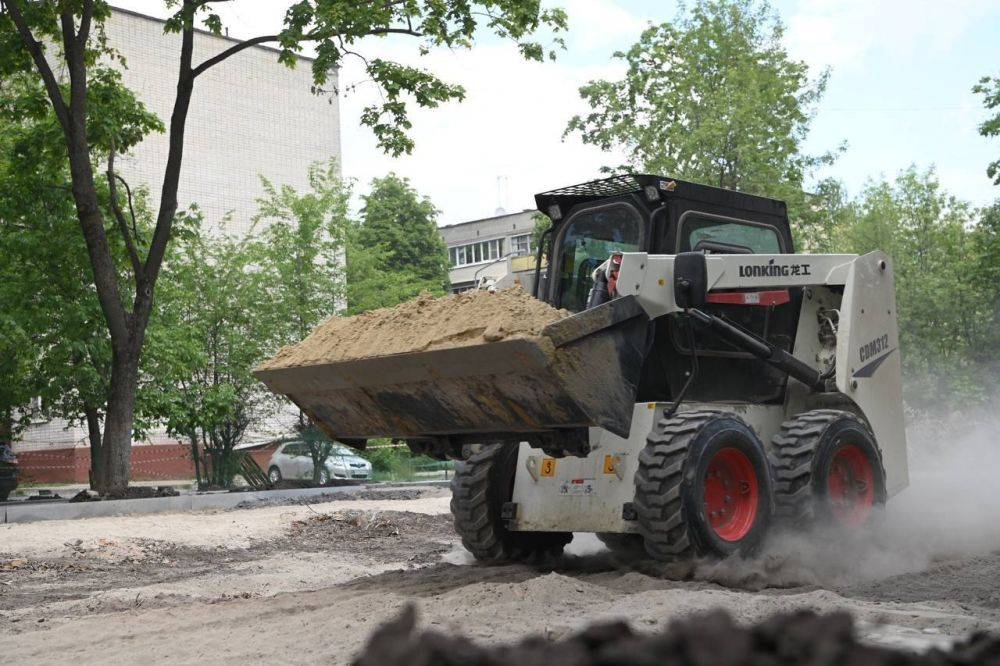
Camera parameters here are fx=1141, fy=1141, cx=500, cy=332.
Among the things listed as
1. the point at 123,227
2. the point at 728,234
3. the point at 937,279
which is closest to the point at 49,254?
the point at 123,227

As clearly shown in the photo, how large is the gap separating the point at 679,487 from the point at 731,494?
2.89ft

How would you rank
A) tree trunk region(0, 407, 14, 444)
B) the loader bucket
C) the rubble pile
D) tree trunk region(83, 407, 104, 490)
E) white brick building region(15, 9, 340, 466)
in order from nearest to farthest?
the rubble pile, the loader bucket, tree trunk region(83, 407, 104, 490), tree trunk region(0, 407, 14, 444), white brick building region(15, 9, 340, 466)

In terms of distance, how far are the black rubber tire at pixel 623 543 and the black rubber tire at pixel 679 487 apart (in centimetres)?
162

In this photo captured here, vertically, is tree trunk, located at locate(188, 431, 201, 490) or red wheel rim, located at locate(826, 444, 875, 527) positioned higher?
tree trunk, located at locate(188, 431, 201, 490)

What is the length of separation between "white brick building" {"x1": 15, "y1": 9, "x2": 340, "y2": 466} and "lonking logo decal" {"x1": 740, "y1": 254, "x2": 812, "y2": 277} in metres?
31.4

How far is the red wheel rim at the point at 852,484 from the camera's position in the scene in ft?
31.3

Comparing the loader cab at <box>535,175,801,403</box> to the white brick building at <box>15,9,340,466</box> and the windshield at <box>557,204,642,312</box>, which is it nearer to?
the windshield at <box>557,204,642,312</box>

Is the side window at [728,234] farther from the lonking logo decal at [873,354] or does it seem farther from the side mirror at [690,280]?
the lonking logo decal at [873,354]

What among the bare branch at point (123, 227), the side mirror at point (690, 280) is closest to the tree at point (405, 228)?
the bare branch at point (123, 227)

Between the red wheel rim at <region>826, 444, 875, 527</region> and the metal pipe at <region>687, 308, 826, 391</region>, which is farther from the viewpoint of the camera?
the red wheel rim at <region>826, 444, 875, 527</region>

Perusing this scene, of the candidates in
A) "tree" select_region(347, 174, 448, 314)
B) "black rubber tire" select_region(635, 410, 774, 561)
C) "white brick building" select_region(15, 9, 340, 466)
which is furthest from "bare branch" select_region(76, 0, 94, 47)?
"tree" select_region(347, 174, 448, 314)

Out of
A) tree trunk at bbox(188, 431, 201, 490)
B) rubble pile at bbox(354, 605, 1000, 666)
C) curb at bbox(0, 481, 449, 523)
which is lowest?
curb at bbox(0, 481, 449, 523)

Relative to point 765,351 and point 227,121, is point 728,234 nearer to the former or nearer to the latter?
point 765,351

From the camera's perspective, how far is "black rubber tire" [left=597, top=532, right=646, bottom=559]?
32.5ft
